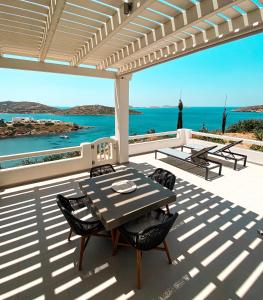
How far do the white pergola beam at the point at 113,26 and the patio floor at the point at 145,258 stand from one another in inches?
118

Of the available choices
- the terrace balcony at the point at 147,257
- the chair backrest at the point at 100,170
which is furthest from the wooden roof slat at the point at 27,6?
the terrace balcony at the point at 147,257

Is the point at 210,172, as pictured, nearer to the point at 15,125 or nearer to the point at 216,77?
the point at 15,125

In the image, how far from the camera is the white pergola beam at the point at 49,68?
402cm

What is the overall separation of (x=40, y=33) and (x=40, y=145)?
16314 mm

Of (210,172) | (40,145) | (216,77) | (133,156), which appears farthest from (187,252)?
(216,77)

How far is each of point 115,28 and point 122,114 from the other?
3479 millimetres

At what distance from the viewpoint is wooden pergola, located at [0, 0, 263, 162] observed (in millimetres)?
2070

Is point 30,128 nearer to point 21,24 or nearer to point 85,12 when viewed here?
point 21,24

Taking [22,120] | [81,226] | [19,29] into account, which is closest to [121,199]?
[81,226]

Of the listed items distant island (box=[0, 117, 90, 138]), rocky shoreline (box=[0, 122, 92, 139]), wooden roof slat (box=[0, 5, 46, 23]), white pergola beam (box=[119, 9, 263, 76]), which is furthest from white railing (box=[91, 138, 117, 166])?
rocky shoreline (box=[0, 122, 92, 139])

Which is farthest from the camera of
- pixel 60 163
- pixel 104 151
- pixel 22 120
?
pixel 22 120

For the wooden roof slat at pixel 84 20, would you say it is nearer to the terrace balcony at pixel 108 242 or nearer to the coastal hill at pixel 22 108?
the terrace balcony at pixel 108 242

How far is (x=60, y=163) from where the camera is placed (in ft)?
16.3

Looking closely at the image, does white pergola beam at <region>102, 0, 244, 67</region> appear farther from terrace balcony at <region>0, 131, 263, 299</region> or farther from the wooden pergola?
terrace balcony at <region>0, 131, 263, 299</region>
